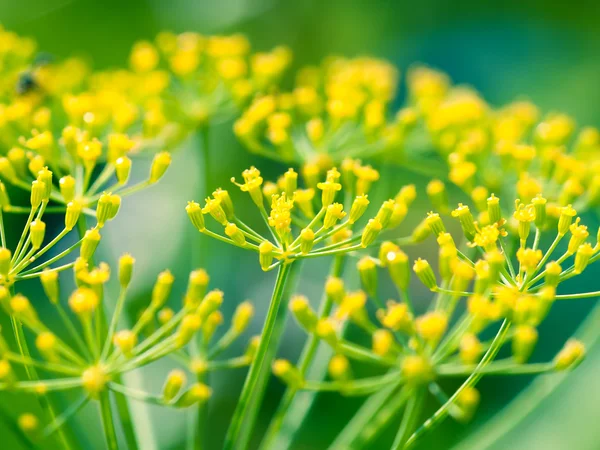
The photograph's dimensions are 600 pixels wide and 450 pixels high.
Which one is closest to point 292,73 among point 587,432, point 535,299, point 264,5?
point 264,5

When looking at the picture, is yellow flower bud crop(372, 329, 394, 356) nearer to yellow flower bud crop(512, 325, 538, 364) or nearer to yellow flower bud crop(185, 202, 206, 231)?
yellow flower bud crop(512, 325, 538, 364)

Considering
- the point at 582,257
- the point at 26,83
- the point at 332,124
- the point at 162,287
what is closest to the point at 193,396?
the point at 162,287

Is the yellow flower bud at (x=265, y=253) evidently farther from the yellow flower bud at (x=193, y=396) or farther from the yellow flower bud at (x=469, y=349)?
the yellow flower bud at (x=469, y=349)

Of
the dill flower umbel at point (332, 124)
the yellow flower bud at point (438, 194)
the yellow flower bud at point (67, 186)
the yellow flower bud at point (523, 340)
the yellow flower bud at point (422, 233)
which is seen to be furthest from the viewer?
the dill flower umbel at point (332, 124)

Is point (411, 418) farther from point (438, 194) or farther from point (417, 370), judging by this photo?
point (438, 194)

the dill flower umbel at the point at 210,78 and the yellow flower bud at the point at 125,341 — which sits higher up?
the dill flower umbel at the point at 210,78

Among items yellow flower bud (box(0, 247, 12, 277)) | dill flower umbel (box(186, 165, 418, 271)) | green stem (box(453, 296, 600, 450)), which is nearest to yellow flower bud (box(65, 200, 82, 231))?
yellow flower bud (box(0, 247, 12, 277))

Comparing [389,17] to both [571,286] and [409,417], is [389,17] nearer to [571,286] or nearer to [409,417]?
[571,286]

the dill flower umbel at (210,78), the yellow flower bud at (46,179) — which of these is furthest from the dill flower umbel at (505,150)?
the yellow flower bud at (46,179)
